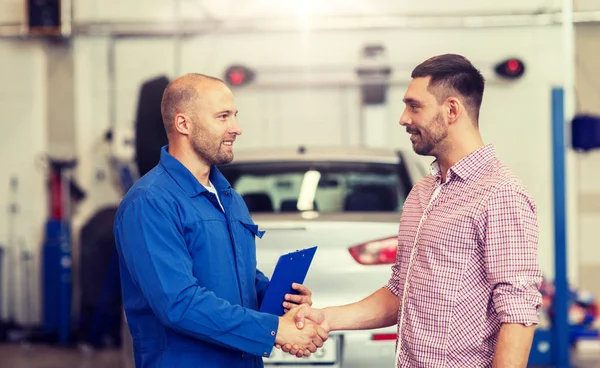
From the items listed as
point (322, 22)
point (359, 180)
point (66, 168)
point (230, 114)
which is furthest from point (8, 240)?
point (230, 114)

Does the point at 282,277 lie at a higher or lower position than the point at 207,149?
lower

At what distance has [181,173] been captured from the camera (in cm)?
242

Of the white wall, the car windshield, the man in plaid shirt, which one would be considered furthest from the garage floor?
the man in plaid shirt

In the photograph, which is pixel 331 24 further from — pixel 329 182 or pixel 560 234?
pixel 329 182

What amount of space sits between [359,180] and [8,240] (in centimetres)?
451

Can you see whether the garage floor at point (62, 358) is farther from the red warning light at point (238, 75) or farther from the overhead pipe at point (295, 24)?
the overhead pipe at point (295, 24)

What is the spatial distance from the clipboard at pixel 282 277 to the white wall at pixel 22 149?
6.14 metres

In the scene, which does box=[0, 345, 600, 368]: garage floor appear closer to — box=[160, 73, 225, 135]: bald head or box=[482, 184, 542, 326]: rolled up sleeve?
box=[160, 73, 225, 135]: bald head

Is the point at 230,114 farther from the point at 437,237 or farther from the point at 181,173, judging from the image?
the point at 437,237

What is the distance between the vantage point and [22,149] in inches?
326

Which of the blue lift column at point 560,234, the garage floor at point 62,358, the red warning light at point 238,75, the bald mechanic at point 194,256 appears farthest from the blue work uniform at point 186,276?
the red warning light at point 238,75

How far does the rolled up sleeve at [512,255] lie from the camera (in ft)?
7.08

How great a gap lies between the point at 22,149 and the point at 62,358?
7.21ft

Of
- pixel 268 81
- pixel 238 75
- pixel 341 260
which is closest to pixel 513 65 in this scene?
pixel 268 81
